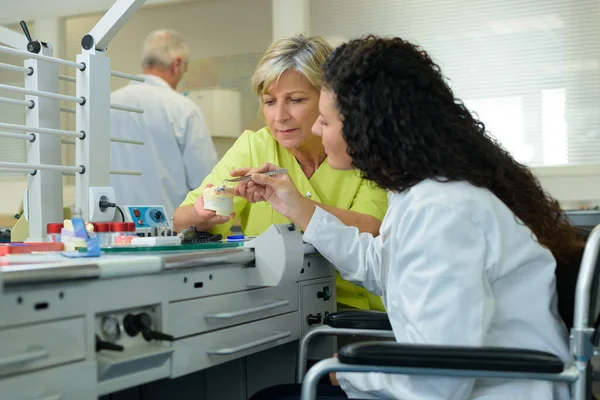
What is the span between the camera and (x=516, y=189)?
50.1 inches

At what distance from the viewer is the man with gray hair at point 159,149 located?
3373mm

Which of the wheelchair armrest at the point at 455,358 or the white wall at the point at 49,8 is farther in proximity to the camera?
the white wall at the point at 49,8

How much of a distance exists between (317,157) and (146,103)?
1693 millimetres

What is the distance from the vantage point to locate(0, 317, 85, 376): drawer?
92 centimetres

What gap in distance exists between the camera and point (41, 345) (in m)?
0.97

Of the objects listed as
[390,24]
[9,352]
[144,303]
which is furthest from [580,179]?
[9,352]

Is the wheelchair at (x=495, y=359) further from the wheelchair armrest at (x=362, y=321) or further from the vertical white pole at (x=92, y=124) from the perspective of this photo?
the vertical white pole at (x=92, y=124)

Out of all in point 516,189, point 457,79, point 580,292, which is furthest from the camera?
point 457,79

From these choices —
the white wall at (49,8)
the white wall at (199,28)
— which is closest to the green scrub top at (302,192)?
the white wall at (199,28)

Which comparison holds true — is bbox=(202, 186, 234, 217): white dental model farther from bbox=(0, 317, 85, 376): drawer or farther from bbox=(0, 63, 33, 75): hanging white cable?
bbox=(0, 317, 85, 376): drawer

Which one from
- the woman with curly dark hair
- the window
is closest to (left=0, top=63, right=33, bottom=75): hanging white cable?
the woman with curly dark hair

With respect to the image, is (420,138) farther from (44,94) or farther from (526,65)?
(526,65)

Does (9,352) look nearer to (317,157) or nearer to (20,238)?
(20,238)

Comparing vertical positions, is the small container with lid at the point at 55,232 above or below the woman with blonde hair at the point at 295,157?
below
